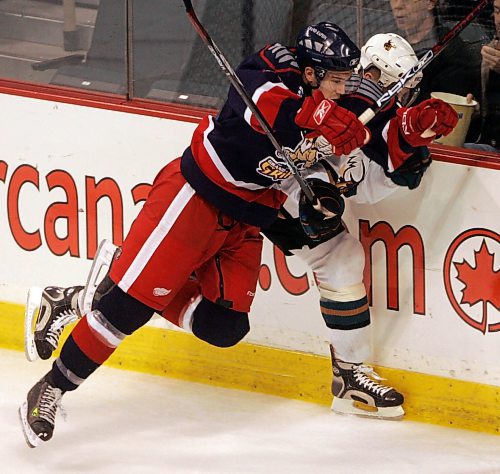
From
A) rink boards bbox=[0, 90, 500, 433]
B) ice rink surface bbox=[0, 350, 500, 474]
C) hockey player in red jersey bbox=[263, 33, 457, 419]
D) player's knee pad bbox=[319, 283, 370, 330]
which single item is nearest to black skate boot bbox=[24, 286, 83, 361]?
ice rink surface bbox=[0, 350, 500, 474]

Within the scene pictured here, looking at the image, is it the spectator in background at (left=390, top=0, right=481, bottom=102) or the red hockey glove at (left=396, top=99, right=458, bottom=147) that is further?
the spectator in background at (left=390, top=0, right=481, bottom=102)

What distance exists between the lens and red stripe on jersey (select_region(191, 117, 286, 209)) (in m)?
3.78

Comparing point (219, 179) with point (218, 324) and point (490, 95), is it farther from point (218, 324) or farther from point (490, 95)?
point (490, 95)

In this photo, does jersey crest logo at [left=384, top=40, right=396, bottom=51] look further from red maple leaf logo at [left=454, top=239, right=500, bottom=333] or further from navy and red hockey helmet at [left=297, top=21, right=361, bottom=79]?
Result: red maple leaf logo at [left=454, top=239, right=500, bottom=333]

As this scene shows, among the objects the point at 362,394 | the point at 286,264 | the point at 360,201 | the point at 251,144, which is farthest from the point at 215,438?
→ the point at 251,144

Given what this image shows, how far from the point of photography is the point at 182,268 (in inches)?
150

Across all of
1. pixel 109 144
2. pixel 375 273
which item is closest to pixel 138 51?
pixel 109 144

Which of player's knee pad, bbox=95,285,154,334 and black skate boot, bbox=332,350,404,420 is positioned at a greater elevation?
player's knee pad, bbox=95,285,154,334

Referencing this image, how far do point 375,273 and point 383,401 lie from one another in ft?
1.19

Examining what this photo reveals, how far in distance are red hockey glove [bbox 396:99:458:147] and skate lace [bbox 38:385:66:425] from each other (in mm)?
1176

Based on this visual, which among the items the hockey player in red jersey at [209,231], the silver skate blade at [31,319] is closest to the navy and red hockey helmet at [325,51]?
the hockey player in red jersey at [209,231]

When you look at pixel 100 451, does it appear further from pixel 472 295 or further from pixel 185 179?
pixel 472 295

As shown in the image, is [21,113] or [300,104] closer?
[300,104]

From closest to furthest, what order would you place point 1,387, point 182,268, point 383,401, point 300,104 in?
point 300,104 → point 182,268 → point 383,401 → point 1,387
